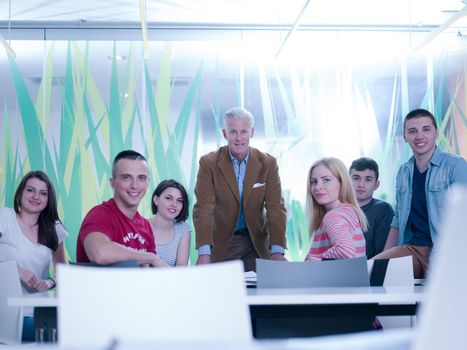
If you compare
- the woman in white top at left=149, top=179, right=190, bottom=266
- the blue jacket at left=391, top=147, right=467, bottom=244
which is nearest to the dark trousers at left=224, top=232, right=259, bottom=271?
the woman in white top at left=149, top=179, right=190, bottom=266

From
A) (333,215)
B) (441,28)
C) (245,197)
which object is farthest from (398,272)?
(441,28)

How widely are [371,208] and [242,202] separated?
3.08 feet

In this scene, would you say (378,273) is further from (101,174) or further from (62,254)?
(101,174)

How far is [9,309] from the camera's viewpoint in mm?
2719

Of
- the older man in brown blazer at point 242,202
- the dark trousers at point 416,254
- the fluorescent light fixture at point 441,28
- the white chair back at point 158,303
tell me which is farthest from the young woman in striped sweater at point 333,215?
the fluorescent light fixture at point 441,28

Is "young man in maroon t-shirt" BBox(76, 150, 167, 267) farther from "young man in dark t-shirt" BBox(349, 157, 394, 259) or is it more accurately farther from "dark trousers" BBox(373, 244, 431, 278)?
"young man in dark t-shirt" BBox(349, 157, 394, 259)

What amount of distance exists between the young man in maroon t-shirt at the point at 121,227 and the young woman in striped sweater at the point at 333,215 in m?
0.79

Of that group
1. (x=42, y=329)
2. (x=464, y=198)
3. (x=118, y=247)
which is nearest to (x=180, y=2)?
(x=118, y=247)

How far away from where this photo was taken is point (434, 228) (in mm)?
4145

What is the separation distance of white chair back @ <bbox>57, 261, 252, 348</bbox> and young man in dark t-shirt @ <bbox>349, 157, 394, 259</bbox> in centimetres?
345

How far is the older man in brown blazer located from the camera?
4.65 m

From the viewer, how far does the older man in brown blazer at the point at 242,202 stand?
4.65 meters

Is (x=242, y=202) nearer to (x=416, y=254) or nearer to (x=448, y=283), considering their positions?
(x=416, y=254)

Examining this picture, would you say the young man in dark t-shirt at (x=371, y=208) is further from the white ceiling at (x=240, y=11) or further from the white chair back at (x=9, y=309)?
the white chair back at (x=9, y=309)
